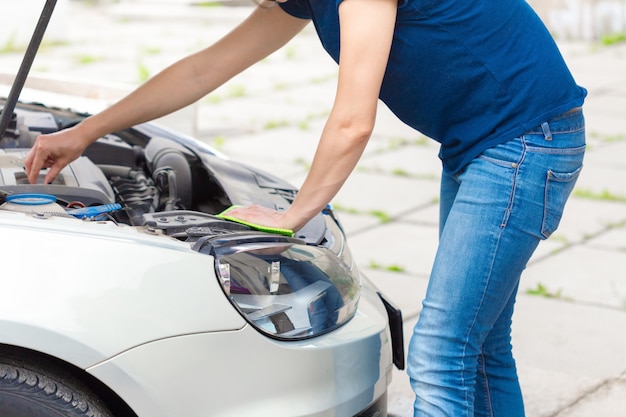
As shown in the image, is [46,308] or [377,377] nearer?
[46,308]

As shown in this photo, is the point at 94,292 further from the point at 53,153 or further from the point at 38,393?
the point at 53,153

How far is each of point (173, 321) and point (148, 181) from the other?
1.19 metres

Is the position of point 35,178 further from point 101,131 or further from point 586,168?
point 586,168

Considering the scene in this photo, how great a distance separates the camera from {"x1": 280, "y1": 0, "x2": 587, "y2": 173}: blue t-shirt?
2.41 metres

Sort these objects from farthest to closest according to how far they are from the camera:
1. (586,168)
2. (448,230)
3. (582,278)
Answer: (586,168) < (582,278) < (448,230)

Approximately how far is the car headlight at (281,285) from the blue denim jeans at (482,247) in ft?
0.81

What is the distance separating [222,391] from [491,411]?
1.08 metres

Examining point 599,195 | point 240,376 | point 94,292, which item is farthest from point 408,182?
point 94,292

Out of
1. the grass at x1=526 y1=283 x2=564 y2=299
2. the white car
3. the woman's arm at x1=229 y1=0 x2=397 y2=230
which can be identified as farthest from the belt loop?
the grass at x1=526 y1=283 x2=564 y2=299

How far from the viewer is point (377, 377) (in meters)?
2.55

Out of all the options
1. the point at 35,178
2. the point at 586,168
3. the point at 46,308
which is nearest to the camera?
the point at 46,308

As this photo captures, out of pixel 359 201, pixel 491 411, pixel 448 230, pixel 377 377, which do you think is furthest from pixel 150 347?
pixel 359 201

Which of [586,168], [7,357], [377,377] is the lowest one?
[586,168]

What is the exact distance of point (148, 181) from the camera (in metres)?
3.28
